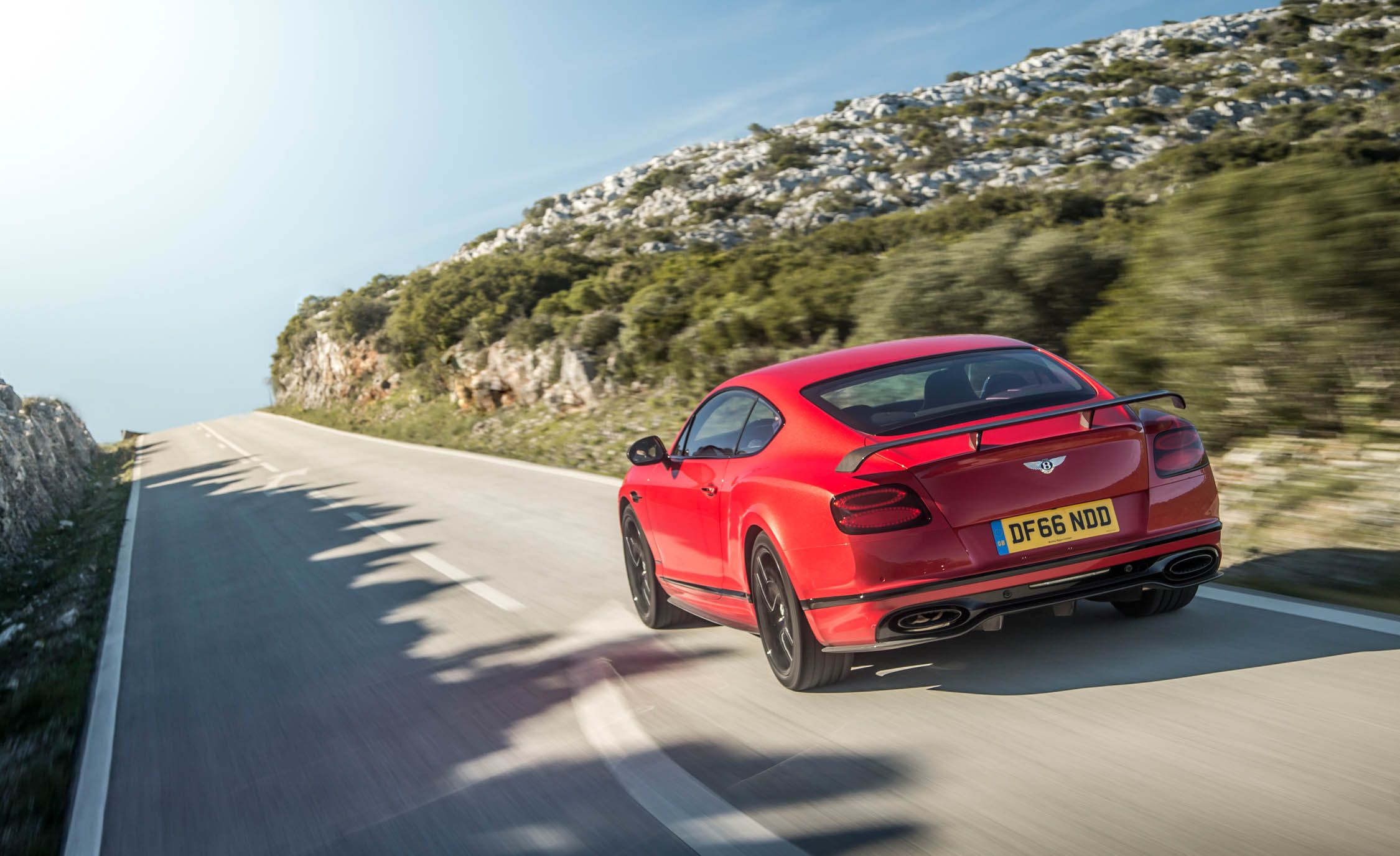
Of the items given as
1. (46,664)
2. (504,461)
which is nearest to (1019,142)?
(504,461)

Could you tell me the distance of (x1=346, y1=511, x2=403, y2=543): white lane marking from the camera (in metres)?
11.2

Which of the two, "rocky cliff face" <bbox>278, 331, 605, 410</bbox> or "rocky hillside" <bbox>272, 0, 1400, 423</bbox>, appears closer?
"rocky hillside" <bbox>272, 0, 1400, 423</bbox>

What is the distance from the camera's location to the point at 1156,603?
4949 mm

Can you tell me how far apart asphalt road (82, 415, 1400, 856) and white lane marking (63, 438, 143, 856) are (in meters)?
0.08

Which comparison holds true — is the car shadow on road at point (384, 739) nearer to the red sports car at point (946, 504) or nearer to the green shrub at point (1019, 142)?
the red sports car at point (946, 504)

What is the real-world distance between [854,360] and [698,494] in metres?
1.02

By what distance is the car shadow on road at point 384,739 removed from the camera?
373 cm

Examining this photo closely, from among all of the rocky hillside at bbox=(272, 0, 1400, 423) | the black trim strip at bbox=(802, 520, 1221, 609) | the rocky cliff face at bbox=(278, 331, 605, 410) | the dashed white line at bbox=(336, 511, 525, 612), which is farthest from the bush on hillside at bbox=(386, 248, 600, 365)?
the black trim strip at bbox=(802, 520, 1221, 609)

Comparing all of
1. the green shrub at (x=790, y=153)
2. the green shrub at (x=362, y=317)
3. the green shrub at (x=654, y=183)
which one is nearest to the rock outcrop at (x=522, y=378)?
the green shrub at (x=362, y=317)

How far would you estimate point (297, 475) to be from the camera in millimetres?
21203

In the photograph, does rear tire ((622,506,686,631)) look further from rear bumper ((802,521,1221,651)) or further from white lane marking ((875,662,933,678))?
rear bumper ((802,521,1221,651))

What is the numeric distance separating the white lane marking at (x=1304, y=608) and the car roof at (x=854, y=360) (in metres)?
1.56

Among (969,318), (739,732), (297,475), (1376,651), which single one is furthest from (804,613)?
(297,475)

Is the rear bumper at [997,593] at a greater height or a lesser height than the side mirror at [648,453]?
lesser
